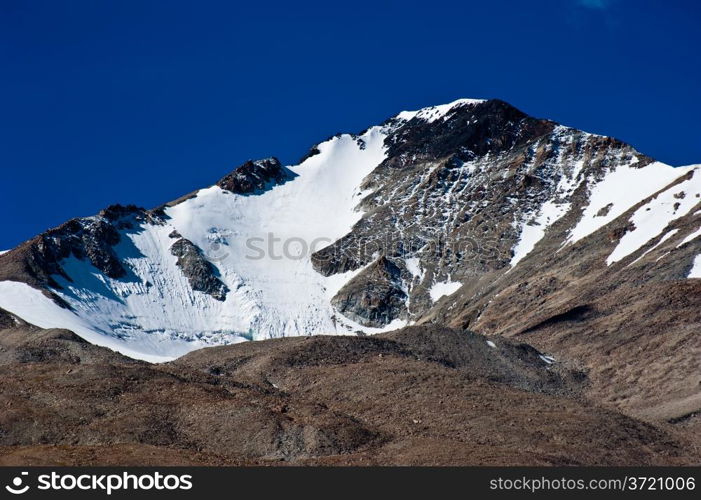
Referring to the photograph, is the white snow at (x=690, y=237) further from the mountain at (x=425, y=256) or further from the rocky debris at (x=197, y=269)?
Answer: the rocky debris at (x=197, y=269)

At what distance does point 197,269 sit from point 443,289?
1417 inches

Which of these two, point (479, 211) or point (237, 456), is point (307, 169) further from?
point (237, 456)

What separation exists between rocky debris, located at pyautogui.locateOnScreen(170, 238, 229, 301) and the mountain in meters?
0.29

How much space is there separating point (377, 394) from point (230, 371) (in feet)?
44.9

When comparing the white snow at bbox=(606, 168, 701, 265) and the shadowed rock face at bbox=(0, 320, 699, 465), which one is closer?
the shadowed rock face at bbox=(0, 320, 699, 465)

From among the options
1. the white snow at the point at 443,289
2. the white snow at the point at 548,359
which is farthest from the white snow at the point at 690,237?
the white snow at the point at 443,289

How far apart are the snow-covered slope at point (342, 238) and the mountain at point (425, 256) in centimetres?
33

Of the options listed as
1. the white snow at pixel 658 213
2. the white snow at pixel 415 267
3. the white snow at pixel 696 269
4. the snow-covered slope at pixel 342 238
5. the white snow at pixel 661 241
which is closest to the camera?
the white snow at pixel 696 269

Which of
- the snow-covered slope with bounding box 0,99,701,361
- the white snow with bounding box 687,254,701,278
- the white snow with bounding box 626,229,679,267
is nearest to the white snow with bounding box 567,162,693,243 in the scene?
the snow-covered slope with bounding box 0,99,701,361

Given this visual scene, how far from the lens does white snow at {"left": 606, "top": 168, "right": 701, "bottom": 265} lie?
10688 centimetres

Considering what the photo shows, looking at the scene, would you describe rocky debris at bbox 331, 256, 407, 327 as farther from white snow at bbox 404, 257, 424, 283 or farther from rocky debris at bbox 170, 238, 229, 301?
rocky debris at bbox 170, 238, 229, 301

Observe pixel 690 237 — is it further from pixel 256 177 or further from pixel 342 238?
pixel 256 177

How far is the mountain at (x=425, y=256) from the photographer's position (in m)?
84.9

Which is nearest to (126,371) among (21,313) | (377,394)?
(377,394)
